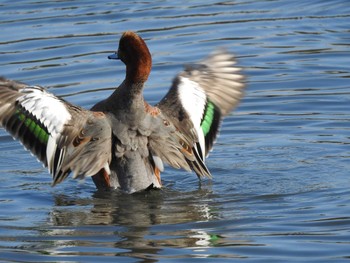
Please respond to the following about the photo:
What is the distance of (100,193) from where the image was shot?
9.53m

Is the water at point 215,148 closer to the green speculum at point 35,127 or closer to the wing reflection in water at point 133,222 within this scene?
the wing reflection in water at point 133,222

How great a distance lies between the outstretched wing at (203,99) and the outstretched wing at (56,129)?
2.43ft

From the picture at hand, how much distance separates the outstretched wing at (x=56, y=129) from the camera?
9023 mm

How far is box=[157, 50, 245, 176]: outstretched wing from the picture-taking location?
31.7ft

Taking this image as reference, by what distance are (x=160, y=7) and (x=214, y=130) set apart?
6.01 metres

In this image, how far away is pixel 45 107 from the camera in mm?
8984

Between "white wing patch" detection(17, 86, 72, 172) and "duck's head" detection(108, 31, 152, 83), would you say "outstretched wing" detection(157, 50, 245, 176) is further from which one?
"white wing patch" detection(17, 86, 72, 172)

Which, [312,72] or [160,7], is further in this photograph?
[160,7]

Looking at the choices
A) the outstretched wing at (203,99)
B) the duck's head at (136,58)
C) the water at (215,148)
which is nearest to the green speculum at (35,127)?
the water at (215,148)

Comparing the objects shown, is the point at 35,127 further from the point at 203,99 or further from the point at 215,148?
the point at 215,148

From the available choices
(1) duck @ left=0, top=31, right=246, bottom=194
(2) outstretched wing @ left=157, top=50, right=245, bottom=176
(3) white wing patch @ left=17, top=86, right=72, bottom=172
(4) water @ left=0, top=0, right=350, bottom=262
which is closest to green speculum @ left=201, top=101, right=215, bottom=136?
(2) outstretched wing @ left=157, top=50, right=245, bottom=176

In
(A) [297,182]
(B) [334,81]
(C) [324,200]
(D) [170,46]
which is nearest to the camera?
(C) [324,200]

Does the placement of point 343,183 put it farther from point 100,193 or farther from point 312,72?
point 312,72

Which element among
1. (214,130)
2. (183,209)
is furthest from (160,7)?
(183,209)
